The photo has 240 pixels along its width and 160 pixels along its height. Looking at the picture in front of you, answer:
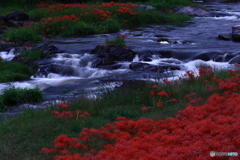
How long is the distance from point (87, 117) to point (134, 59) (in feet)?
25.3

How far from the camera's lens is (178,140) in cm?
523

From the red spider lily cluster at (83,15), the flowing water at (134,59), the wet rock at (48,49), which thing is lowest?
the flowing water at (134,59)

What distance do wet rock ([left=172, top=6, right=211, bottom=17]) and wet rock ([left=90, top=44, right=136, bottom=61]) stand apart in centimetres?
1468

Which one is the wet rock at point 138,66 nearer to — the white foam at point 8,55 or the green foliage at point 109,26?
the white foam at point 8,55

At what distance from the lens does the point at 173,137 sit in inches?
207

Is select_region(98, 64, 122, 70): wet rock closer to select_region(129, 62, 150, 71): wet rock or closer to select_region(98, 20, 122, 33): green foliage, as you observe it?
select_region(129, 62, 150, 71): wet rock

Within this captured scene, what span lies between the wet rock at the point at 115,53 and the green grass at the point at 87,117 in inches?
205

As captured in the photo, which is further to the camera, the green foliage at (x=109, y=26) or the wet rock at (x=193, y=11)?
the wet rock at (x=193, y=11)

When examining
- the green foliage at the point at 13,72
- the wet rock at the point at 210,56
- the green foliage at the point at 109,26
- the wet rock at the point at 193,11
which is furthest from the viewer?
the wet rock at the point at 193,11

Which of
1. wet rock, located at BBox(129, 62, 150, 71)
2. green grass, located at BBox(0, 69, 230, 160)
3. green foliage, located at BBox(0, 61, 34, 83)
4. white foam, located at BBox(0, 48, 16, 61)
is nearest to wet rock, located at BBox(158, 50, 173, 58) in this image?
wet rock, located at BBox(129, 62, 150, 71)

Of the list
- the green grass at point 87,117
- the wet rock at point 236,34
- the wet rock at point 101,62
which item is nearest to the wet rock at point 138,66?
the wet rock at point 101,62

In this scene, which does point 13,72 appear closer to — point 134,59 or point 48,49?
point 48,49

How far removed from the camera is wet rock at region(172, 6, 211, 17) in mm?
28436

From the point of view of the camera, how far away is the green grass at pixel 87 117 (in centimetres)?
621
